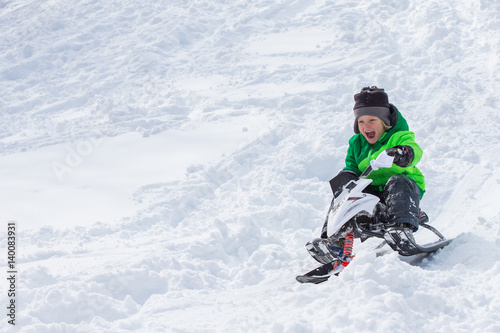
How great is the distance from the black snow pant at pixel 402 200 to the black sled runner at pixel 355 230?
0.23 ft

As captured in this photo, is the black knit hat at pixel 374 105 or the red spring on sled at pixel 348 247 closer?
the red spring on sled at pixel 348 247

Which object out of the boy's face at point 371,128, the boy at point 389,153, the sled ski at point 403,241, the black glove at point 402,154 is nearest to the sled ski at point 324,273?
the sled ski at point 403,241

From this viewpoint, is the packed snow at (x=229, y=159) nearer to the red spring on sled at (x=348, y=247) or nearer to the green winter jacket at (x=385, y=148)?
the red spring on sled at (x=348, y=247)

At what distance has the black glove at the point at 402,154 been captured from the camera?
372 centimetres

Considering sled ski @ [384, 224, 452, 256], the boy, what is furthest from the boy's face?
sled ski @ [384, 224, 452, 256]

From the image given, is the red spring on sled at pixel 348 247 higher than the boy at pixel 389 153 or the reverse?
the reverse

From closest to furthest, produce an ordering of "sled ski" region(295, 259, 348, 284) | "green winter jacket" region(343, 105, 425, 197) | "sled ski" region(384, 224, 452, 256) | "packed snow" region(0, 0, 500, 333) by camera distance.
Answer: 1. "packed snow" region(0, 0, 500, 333)
2. "sled ski" region(295, 259, 348, 284)
3. "sled ski" region(384, 224, 452, 256)
4. "green winter jacket" region(343, 105, 425, 197)

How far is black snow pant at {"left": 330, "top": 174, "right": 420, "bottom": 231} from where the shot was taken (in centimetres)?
377

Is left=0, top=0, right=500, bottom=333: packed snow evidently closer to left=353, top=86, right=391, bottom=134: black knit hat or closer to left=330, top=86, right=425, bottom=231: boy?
left=330, top=86, right=425, bottom=231: boy

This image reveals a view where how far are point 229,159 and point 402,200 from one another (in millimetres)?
3460

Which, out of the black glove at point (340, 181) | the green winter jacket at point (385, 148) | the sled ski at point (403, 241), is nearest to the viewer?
the sled ski at point (403, 241)

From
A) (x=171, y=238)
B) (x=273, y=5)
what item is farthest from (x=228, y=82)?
(x=171, y=238)

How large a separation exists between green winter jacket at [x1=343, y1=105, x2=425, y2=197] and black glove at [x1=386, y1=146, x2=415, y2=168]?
0.07m

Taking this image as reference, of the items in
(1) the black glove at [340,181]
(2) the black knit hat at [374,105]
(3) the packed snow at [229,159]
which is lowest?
(3) the packed snow at [229,159]
